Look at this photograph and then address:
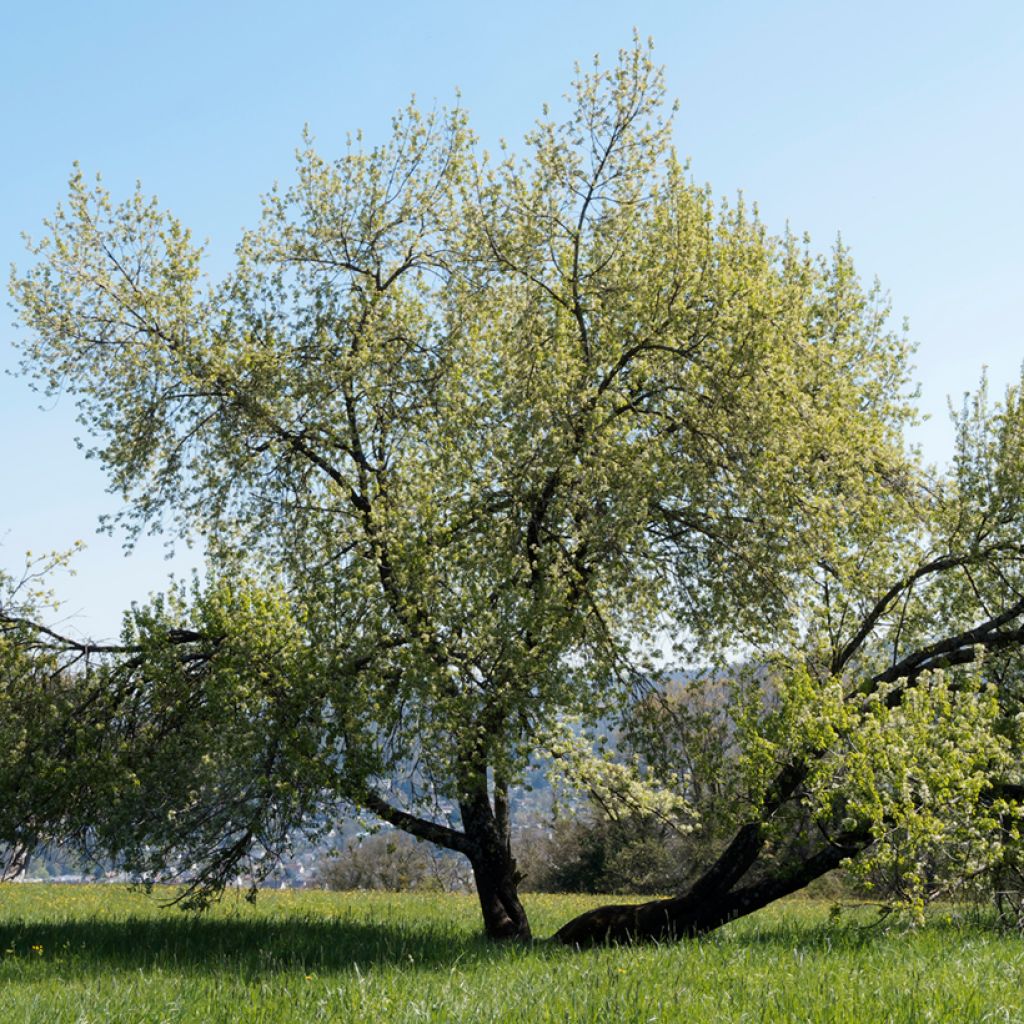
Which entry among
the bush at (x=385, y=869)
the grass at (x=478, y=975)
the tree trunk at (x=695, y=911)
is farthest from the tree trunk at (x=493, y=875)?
the bush at (x=385, y=869)

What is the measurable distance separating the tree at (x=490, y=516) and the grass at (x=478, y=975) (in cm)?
156

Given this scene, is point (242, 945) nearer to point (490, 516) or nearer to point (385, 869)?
point (490, 516)

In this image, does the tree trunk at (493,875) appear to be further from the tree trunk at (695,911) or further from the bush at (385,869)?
the bush at (385,869)

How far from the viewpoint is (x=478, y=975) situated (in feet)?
35.8

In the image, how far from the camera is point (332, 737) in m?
14.6

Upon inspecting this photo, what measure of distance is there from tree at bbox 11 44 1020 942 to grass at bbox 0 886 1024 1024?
1.56 meters

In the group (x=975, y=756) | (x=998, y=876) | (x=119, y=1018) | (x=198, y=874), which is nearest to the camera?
(x=119, y=1018)

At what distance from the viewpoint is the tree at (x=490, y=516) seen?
14.4 metres

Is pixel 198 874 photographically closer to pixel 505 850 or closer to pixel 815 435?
pixel 505 850

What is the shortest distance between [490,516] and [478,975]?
7082 millimetres

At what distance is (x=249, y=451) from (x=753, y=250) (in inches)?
354

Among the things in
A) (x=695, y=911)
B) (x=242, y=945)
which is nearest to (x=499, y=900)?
(x=695, y=911)

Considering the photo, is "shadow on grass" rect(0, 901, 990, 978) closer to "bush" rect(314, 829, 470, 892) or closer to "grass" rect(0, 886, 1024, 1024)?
"grass" rect(0, 886, 1024, 1024)

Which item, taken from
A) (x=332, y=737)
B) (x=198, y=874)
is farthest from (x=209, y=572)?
(x=198, y=874)
